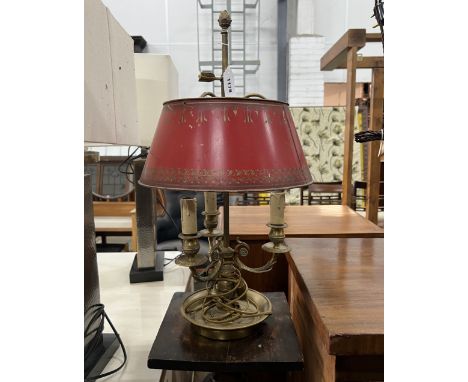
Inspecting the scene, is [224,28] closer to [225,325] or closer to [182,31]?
[225,325]

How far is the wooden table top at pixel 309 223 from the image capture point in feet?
4.24

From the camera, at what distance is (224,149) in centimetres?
62

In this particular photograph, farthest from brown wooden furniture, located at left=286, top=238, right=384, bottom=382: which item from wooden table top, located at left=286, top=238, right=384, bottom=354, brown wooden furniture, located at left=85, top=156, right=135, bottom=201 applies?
brown wooden furniture, located at left=85, top=156, right=135, bottom=201

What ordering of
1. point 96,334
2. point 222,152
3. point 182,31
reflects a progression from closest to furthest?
point 222,152, point 96,334, point 182,31

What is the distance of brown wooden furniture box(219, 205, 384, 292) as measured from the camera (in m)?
1.30

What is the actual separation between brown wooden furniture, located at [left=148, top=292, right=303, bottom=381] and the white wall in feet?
13.3

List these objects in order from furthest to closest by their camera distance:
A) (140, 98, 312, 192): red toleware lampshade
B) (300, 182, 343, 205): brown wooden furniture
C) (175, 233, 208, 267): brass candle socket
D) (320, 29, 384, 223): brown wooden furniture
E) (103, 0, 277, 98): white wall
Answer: (103, 0, 277, 98): white wall < (300, 182, 343, 205): brown wooden furniture < (320, 29, 384, 223): brown wooden furniture < (175, 233, 208, 267): brass candle socket < (140, 98, 312, 192): red toleware lampshade

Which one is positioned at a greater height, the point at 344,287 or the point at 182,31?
the point at 182,31

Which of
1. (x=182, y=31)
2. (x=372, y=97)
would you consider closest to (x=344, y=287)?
(x=372, y=97)

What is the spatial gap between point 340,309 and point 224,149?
15.1 inches

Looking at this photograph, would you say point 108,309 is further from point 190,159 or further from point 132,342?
point 190,159

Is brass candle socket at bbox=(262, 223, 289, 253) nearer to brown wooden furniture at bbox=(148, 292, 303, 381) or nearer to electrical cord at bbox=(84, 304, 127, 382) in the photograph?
brown wooden furniture at bbox=(148, 292, 303, 381)

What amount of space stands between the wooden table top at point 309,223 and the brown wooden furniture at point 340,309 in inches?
6.5

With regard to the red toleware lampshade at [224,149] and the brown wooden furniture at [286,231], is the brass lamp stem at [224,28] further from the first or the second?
the brown wooden furniture at [286,231]
